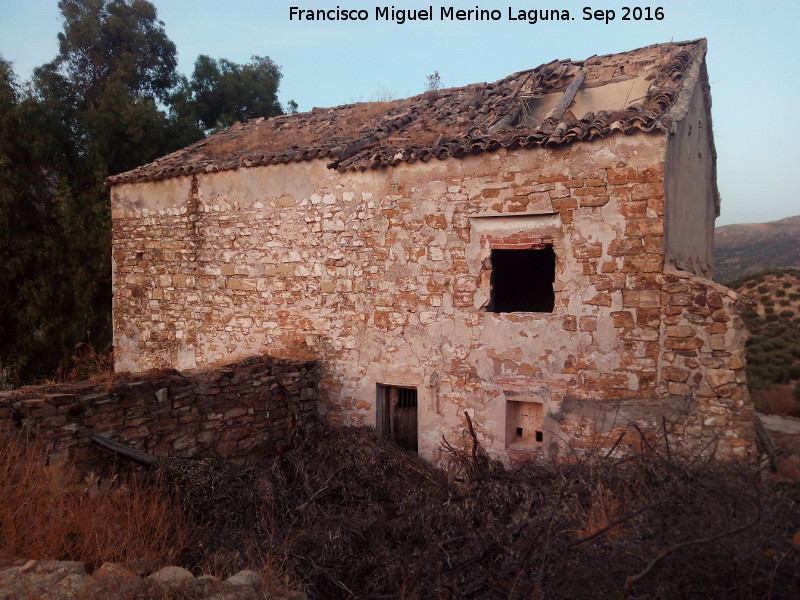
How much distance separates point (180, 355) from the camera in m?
10.2

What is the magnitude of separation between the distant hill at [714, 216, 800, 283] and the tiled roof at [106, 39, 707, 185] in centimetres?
2196

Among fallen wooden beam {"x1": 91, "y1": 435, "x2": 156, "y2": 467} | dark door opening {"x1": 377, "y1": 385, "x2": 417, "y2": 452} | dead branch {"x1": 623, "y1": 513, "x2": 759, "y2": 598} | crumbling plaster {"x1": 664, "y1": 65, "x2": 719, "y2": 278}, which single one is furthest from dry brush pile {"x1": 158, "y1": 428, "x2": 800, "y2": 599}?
crumbling plaster {"x1": 664, "y1": 65, "x2": 719, "y2": 278}

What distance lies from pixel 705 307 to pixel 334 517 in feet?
14.6

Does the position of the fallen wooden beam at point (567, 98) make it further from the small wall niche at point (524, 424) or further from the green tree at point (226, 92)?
the green tree at point (226, 92)

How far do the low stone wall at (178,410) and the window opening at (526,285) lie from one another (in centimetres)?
381

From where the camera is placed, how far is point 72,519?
14.0 ft

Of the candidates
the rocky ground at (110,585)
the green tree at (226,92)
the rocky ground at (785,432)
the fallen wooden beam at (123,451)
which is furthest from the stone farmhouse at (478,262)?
the green tree at (226,92)

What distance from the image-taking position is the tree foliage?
1334cm

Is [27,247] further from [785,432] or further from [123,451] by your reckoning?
Result: [785,432]

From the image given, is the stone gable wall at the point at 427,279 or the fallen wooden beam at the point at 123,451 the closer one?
the fallen wooden beam at the point at 123,451

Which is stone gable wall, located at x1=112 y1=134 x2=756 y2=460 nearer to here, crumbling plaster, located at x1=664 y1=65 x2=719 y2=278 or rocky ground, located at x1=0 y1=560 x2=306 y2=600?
crumbling plaster, located at x1=664 y1=65 x2=719 y2=278

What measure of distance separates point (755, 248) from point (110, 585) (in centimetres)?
4192

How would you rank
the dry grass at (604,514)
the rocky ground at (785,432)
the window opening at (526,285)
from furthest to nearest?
the window opening at (526,285)
the rocky ground at (785,432)
the dry grass at (604,514)

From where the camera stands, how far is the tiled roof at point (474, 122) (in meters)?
7.18
